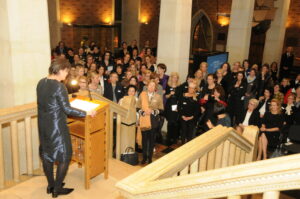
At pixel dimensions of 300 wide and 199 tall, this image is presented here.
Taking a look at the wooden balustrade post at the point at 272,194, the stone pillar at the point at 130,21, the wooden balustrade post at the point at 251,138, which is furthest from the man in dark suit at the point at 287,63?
the wooden balustrade post at the point at 272,194

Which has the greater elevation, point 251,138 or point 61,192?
point 251,138

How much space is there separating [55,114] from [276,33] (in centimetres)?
1314

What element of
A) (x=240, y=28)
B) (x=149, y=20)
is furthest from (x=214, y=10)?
(x=240, y=28)

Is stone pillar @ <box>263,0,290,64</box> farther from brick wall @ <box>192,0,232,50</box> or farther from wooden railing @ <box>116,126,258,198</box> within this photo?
wooden railing @ <box>116,126,258,198</box>

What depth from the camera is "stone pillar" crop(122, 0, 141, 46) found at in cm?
1708

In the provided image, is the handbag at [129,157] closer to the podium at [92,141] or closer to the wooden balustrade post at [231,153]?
the podium at [92,141]

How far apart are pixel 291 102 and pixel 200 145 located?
4.87 m

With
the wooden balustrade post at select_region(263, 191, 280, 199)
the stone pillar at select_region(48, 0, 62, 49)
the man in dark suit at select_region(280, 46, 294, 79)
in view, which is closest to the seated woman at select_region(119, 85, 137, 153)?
the wooden balustrade post at select_region(263, 191, 280, 199)

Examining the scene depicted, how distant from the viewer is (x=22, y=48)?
4262 mm

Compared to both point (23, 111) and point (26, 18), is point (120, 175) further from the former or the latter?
point (26, 18)

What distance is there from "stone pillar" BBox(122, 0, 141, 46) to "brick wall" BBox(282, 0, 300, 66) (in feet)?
27.1

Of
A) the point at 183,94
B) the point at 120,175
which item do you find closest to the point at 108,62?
the point at 183,94

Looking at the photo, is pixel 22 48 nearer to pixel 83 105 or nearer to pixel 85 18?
pixel 83 105

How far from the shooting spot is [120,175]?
3973mm
